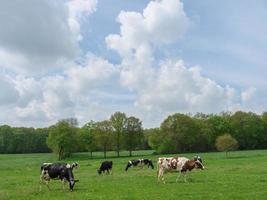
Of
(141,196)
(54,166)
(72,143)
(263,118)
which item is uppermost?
(263,118)

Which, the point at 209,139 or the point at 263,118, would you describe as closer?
the point at 209,139

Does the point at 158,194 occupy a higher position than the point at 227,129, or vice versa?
the point at 227,129

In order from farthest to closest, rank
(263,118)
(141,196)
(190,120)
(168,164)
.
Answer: (263,118) → (190,120) → (168,164) → (141,196)

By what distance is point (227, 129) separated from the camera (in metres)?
136

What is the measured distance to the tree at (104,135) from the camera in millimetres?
120500

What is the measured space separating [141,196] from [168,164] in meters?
11.0

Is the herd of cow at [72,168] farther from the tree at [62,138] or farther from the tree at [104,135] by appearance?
the tree at [104,135]

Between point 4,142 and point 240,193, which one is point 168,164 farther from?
point 4,142

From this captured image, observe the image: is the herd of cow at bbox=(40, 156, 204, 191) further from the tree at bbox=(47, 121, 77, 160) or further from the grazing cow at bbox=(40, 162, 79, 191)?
the tree at bbox=(47, 121, 77, 160)

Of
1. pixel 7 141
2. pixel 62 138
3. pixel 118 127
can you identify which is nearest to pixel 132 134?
pixel 118 127

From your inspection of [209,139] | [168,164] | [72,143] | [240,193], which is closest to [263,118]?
[209,139]

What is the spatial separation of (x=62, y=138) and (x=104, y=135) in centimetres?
1328

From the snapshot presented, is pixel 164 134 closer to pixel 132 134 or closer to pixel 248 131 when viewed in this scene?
pixel 132 134

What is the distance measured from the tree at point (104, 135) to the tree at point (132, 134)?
486 cm
